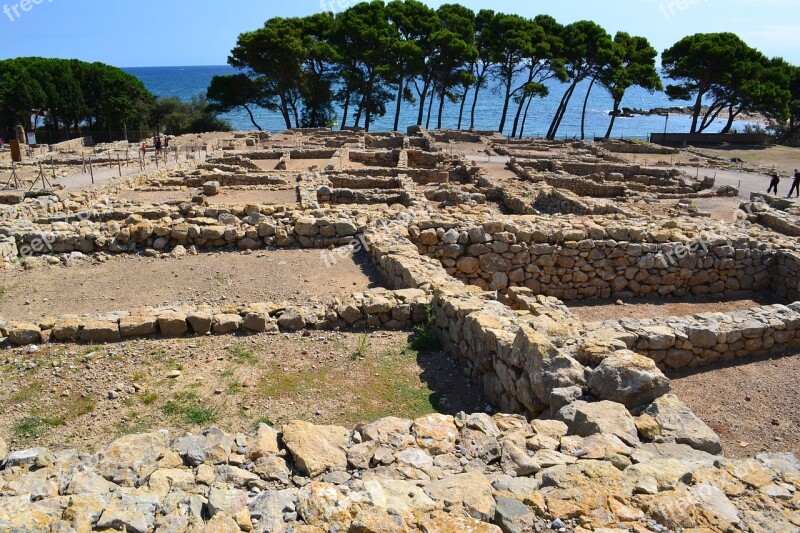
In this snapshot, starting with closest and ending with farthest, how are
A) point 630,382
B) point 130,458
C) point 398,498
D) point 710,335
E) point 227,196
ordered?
point 398,498 → point 130,458 → point 630,382 → point 710,335 → point 227,196

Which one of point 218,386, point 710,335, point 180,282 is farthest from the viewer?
point 180,282

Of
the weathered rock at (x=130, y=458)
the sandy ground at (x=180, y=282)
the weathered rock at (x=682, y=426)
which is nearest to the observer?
the weathered rock at (x=130, y=458)

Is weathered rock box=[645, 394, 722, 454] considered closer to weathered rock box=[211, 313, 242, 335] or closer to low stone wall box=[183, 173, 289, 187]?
weathered rock box=[211, 313, 242, 335]

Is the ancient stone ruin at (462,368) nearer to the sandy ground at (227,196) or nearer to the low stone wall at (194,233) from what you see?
the low stone wall at (194,233)

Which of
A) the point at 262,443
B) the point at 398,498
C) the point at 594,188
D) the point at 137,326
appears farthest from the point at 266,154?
the point at 398,498

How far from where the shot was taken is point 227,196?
66.7ft

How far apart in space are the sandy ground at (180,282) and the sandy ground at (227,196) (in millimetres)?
7276

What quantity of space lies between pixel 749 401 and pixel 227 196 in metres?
17.3

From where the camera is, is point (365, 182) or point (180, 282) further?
point (365, 182)

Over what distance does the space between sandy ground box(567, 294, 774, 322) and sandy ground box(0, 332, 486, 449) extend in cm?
488

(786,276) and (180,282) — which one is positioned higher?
(786,276)

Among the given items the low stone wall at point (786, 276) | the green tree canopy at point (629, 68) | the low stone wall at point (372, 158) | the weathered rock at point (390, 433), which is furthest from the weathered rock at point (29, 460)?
the green tree canopy at point (629, 68)

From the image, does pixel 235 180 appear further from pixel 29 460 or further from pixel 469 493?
pixel 469 493

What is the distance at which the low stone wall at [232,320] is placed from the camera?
771 centimetres
